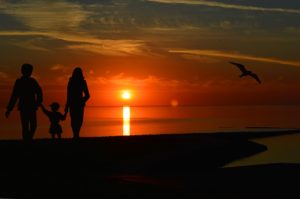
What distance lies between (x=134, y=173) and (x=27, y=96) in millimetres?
4278

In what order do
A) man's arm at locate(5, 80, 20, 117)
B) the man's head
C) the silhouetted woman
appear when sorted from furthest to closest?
the silhouetted woman
man's arm at locate(5, 80, 20, 117)
the man's head

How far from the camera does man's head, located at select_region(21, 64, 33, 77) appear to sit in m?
16.6

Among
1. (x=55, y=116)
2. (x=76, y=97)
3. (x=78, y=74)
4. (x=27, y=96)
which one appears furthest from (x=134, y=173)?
(x=55, y=116)

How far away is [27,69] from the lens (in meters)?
16.6

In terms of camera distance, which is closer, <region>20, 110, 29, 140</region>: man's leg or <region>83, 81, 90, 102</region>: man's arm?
<region>20, 110, 29, 140</region>: man's leg

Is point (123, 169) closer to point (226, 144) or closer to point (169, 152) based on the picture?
point (169, 152)

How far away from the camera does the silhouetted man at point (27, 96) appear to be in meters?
16.7

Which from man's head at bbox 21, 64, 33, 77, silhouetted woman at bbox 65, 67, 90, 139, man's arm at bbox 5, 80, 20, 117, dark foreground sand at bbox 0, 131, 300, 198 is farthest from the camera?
silhouetted woman at bbox 65, 67, 90, 139

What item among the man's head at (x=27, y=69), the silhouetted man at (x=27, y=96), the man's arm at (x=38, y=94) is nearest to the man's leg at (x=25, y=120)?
the silhouetted man at (x=27, y=96)

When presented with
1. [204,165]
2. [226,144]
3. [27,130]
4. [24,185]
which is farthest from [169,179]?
[226,144]

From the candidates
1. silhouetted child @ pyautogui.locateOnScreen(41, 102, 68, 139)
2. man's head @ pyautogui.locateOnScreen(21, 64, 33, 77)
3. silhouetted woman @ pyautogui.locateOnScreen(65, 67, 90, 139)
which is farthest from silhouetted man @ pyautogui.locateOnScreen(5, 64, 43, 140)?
silhouetted child @ pyautogui.locateOnScreen(41, 102, 68, 139)

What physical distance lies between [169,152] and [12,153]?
8.25 m

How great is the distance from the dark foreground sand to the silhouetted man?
2.85 feet

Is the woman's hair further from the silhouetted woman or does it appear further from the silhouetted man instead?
the silhouetted man
